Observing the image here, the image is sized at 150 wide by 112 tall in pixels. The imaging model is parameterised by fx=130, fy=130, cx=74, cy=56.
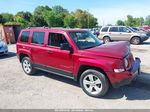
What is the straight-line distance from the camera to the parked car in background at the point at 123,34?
12.6m

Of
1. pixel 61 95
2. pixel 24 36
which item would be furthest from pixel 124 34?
pixel 61 95

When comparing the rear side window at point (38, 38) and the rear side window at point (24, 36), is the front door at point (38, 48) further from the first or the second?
the rear side window at point (24, 36)

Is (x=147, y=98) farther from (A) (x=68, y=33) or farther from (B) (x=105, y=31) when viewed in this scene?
(B) (x=105, y=31)

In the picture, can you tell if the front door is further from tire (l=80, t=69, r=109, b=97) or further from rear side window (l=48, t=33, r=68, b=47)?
tire (l=80, t=69, r=109, b=97)

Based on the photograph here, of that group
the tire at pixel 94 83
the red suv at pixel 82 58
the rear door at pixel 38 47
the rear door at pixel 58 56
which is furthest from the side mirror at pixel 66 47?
the rear door at pixel 38 47

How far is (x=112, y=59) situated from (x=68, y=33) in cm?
157

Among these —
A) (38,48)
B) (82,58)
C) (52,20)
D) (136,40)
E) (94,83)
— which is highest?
(52,20)

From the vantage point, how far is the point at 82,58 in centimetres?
351

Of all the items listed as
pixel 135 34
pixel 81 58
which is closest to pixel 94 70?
pixel 81 58

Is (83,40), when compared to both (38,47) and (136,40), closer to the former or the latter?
(38,47)

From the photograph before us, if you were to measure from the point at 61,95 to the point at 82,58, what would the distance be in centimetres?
125

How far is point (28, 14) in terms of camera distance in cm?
6969

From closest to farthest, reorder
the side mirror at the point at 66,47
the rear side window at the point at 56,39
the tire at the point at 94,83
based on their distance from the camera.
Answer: the tire at the point at 94,83 → the side mirror at the point at 66,47 → the rear side window at the point at 56,39

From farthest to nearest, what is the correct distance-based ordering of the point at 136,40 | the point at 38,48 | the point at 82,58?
the point at 136,40 < the point at 38,48 < the point at 82,58
